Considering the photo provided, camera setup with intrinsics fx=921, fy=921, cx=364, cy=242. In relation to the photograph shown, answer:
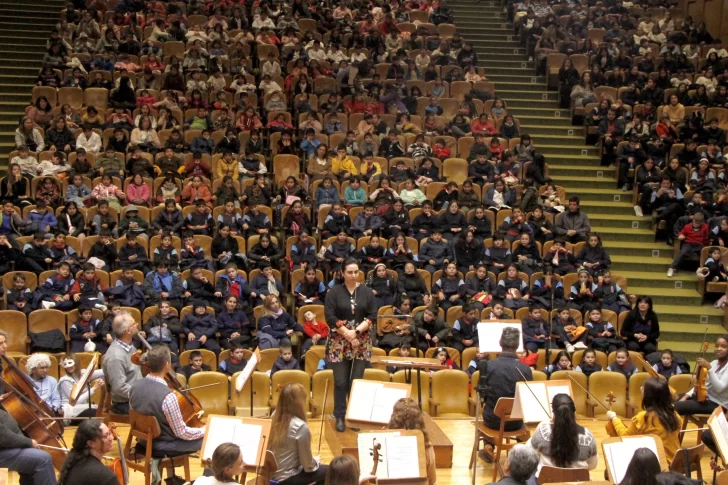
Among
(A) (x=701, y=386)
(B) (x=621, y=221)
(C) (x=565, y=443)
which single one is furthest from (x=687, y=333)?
(C) (x=565, y=443)

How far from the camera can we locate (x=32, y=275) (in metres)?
10.7

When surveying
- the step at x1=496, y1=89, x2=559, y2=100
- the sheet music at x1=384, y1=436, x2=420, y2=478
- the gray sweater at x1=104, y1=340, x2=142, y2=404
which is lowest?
the sheet music at x1=384, y1=436, x2=420, y2=478

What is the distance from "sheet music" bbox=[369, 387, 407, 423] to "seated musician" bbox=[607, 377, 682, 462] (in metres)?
1.52

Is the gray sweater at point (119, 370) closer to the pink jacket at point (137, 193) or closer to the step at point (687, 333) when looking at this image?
the pink jacket at point (137, 193)

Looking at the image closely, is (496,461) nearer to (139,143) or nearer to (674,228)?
(674,228)

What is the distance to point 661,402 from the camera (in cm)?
647

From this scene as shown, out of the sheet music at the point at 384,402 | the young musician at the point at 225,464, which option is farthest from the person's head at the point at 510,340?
the young musician at the point at 225,464

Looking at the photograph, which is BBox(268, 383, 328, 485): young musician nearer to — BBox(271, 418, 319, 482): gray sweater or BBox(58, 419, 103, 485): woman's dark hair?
BBox(271, 418, 319, 482): gray sweater

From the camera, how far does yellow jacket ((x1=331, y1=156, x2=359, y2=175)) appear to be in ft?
44.2

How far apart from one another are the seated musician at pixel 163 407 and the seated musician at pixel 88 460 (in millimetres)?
865

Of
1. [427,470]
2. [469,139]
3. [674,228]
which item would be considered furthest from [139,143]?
[427,470]

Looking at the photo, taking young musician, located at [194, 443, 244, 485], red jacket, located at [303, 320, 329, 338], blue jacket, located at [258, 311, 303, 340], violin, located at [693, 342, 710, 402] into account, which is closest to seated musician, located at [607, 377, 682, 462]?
violin, located at [693, 342, 710, 402]

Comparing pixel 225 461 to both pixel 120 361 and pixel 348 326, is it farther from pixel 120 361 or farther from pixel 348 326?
pixel 348 326

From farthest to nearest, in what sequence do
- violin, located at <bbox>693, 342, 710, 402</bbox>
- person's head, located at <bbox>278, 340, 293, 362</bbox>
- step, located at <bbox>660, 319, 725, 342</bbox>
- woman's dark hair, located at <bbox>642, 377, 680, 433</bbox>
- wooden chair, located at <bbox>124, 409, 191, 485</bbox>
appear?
step, located at <bbox>660, 319, 725, 342</bbox> → person's head, located at <bbox>278, 340, 293, 362</bbox> → violin, located at <bbox>693, 342, 710, 402</bbox> → woman's dark hair, located at <bbox>642, 377, 680, 433</bbox> → wooden chair, located at <bbox>124, 409, 191, 485</bbox>
